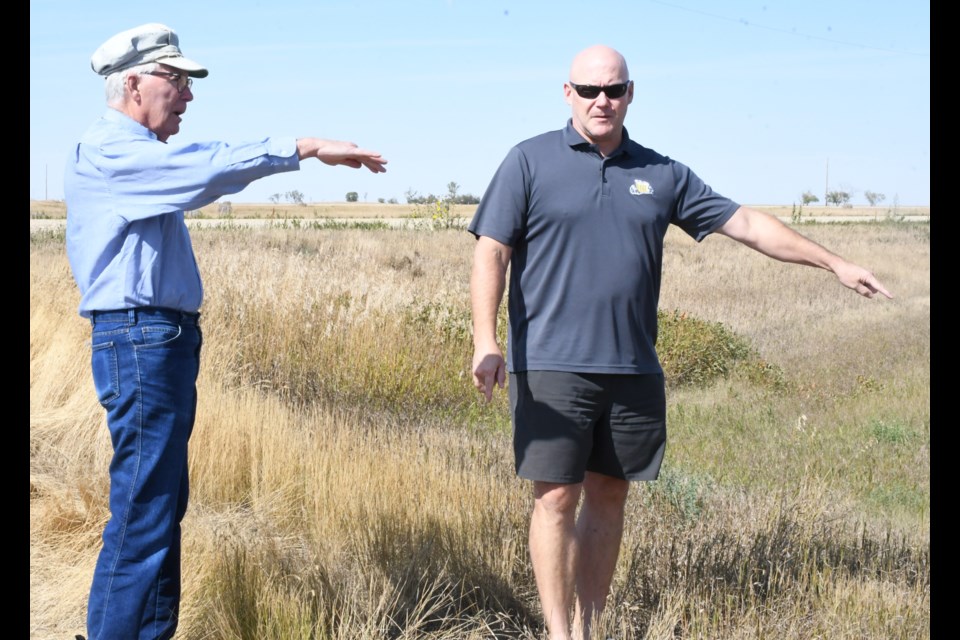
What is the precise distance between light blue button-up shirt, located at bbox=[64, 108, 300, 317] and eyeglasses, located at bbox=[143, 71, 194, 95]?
0.52 feet

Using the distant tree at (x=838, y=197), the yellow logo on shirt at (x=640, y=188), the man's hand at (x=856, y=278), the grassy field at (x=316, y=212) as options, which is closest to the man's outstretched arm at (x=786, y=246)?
the man's hand at (x=856, y=278)

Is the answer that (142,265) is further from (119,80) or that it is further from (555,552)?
(555,552)

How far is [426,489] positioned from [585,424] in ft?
5.24

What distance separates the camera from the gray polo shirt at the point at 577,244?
139 inches

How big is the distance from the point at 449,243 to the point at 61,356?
2096 cm

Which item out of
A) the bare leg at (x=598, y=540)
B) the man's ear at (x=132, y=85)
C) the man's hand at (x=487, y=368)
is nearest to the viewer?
the man's ear at (x=132, y=85)

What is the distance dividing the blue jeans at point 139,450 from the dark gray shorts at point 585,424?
1141 millimetres

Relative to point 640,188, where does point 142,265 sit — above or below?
below

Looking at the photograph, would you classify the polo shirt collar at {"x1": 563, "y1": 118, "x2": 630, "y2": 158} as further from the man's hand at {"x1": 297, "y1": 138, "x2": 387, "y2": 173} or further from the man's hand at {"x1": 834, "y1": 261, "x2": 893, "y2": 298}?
the man's hand at {"x1": 834, "y1": 261, "x2": 893, "y2": 298}

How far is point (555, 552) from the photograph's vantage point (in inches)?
140

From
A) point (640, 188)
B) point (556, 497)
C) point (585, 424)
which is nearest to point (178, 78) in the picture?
point (640, 188)

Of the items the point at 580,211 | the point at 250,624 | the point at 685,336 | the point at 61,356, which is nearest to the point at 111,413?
the point at 250,624

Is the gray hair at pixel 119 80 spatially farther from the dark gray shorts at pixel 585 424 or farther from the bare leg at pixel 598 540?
the bare leg at pixel 598 540

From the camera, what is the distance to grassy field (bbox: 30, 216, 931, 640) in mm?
3936
